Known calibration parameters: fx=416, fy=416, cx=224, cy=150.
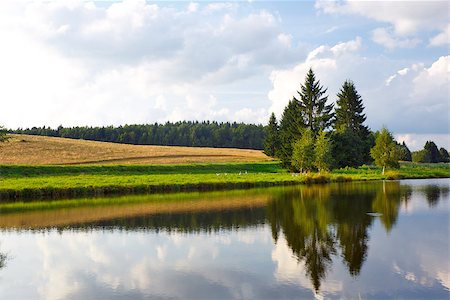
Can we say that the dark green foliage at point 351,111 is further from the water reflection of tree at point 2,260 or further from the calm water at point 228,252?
the water reflection of tree at point 2,260

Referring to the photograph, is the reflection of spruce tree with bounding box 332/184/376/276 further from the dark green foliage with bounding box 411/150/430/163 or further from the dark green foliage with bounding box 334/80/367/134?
the dark green foliage with bounding box 411/150/430/163

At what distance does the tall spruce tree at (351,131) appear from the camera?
77312 millimetres

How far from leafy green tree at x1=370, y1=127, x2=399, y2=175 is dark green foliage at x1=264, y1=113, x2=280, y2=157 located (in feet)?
90.0

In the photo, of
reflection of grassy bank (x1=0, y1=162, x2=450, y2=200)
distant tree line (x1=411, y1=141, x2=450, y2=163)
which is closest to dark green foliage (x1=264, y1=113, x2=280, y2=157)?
reflection of grassy bank (x1=0, y1=162, x2=450, y2=200)

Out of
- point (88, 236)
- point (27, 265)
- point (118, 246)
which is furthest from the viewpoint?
point (88, 236)

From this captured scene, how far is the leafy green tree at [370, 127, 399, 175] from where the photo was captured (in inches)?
2808

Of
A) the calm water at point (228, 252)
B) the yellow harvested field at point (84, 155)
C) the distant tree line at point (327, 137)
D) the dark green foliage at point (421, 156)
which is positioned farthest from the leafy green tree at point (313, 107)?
the dark green foliage at point (421, 156)

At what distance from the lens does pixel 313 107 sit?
78375 millimetres

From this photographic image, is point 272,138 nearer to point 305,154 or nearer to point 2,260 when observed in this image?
point 305,154

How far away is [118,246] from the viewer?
21.6 metres

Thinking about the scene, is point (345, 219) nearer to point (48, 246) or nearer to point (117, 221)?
point (117, 221)

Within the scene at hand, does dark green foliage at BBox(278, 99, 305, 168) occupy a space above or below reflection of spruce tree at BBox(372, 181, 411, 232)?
above

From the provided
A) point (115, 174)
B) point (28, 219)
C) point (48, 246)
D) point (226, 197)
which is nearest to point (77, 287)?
point (48, 246)

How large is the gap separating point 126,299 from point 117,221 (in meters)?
15.3
